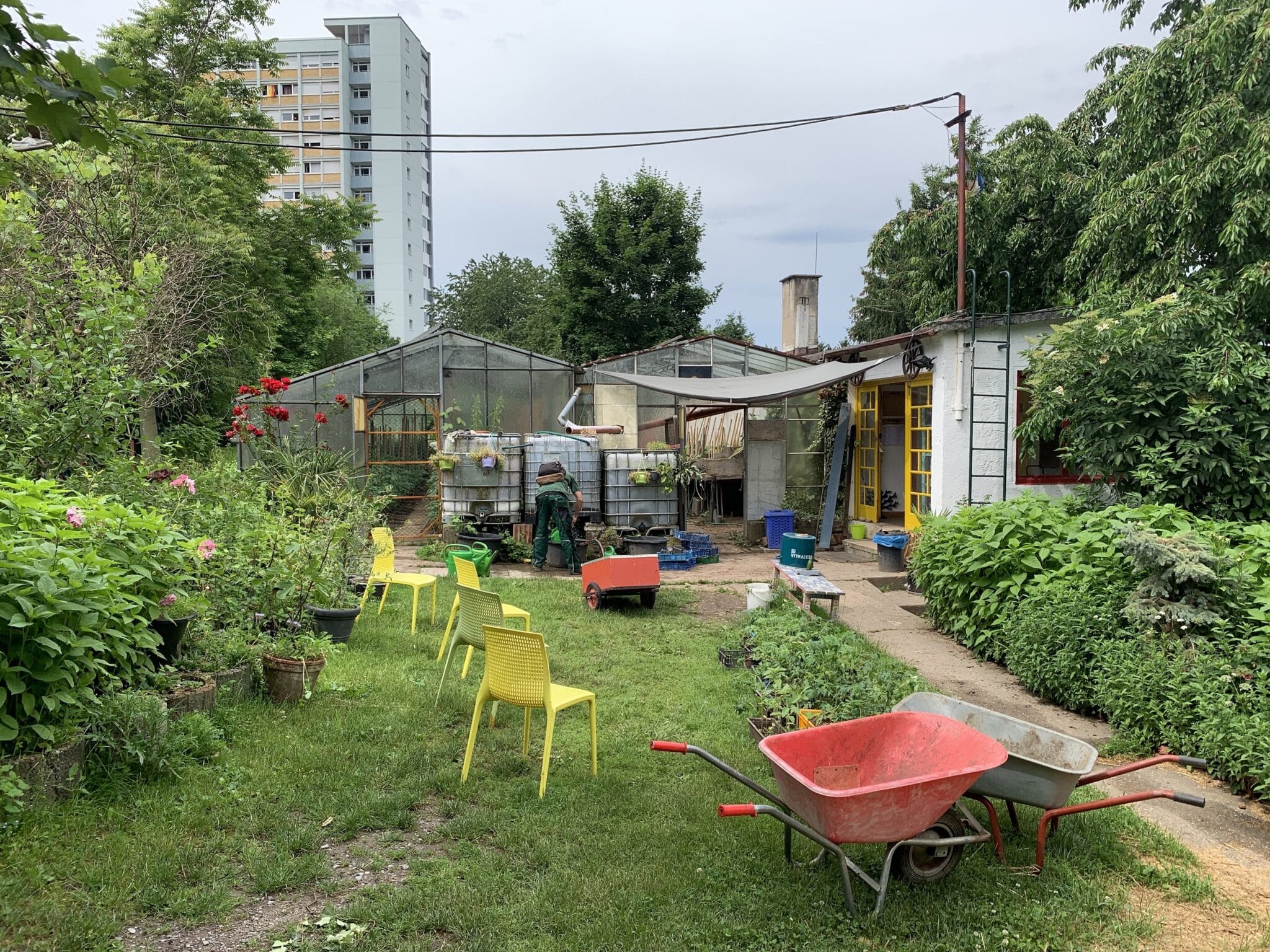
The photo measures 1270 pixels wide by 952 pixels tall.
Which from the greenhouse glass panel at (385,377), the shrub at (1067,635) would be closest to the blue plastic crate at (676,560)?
the shrub at (1067,635)

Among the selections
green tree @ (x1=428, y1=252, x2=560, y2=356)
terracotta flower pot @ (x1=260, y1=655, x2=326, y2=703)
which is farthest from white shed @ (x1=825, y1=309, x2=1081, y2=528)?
green tree @ (x1=428, y1=252, x2=560, y2=356)

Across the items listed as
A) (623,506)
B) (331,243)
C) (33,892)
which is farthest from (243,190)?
(33,892)

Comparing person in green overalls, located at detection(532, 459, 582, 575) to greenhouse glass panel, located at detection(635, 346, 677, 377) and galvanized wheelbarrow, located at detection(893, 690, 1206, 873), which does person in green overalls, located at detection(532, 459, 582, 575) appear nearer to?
greenhouse glass panel, located at detection(635, 346, 677, 377)

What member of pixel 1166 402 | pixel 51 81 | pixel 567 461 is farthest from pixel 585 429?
pixel 51 81

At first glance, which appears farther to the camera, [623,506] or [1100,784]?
[623,506]

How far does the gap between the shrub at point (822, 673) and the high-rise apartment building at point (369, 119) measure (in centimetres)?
4188

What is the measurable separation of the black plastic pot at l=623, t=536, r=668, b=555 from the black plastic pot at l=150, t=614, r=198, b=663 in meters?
7.17

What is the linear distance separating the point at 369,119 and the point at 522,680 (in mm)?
51079

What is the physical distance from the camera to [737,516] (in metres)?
16.9

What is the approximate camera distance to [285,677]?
5168mm

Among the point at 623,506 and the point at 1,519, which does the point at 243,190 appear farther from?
the point at 1,519

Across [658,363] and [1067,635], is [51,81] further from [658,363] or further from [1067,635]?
[658,363]

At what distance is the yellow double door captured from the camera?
12.1 metres

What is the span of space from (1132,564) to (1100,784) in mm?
1858
